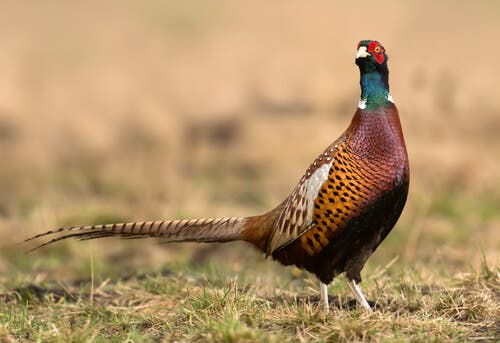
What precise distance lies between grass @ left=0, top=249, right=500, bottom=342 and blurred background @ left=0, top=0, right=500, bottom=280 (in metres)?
0.46

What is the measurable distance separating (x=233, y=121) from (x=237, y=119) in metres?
0.12

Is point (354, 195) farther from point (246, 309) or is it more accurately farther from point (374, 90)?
point (246, 309)

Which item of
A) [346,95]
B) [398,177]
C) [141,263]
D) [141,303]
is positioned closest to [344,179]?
[398,177]

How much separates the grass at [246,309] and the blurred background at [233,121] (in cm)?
46

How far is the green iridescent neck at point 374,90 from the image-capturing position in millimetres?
4531

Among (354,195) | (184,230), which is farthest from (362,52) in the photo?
(184,230)

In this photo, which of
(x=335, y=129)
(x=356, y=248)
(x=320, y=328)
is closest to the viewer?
(x=320, y=328)

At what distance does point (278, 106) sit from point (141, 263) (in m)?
6.55

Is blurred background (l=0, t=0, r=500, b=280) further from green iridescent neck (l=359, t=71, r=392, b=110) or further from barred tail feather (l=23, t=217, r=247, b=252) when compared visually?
green iridescent neck (l=359, t=71, r=392, b=110)

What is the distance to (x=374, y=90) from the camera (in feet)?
15.0

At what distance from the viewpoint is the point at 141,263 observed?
25.5 feet

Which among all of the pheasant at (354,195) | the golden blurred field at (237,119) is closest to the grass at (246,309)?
the pheasant at (354,195)

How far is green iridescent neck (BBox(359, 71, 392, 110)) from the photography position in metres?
4.53

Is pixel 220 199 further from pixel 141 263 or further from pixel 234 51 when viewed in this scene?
pixel 234 51
